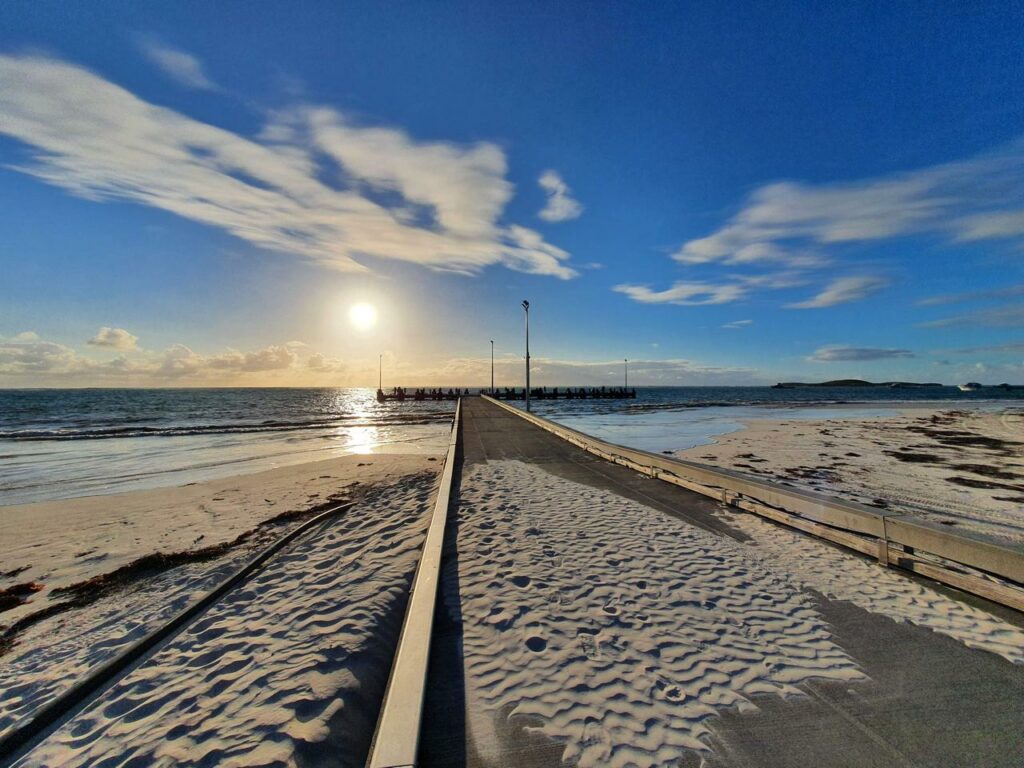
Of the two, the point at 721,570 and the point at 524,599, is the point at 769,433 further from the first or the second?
the point at 524,599

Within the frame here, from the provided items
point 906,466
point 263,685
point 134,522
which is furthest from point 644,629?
point 906,466

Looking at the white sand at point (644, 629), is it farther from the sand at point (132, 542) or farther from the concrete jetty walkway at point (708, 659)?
the sand at point (132, 542)

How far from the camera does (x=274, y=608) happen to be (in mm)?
4531

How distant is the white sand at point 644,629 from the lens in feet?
8.73

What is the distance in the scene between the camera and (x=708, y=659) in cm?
320

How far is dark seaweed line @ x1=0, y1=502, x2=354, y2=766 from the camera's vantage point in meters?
2.86

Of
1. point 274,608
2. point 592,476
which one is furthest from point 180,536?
point 592,476

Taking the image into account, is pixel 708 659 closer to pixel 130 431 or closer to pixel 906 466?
pixel 906 466

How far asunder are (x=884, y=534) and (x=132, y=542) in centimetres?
1112

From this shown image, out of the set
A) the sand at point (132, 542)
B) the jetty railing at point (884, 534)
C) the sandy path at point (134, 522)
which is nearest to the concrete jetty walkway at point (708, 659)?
the jetty railing at point (884, 534)

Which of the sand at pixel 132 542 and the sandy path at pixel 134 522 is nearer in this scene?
the sand at pixel 132 542

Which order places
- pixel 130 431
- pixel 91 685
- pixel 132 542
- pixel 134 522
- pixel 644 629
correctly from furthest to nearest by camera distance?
pixel 130 431, pixel 134 522, pixel 132 542, pixel 644 629, pixel 91 685

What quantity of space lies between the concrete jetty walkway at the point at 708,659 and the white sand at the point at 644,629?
2 centimetres

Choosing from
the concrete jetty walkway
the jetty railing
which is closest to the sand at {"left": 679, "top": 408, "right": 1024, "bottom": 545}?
the jetty railing
